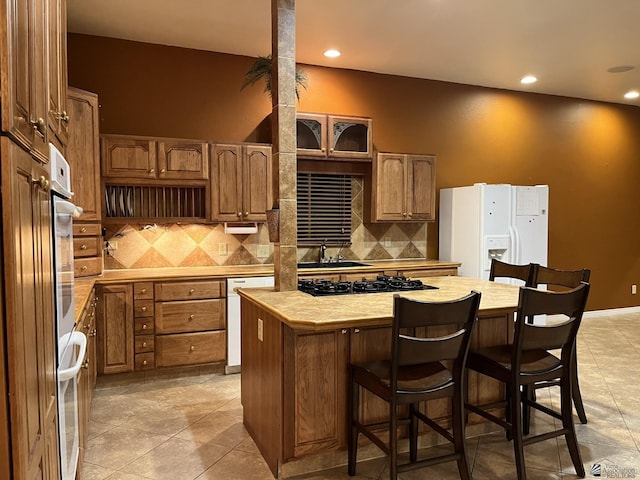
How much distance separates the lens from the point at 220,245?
Answer: 16.3 feet

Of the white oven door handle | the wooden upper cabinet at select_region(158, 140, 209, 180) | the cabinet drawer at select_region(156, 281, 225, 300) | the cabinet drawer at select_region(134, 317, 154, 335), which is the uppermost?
the wooden upper cabinet at select_region(158, 140, 209, 180)

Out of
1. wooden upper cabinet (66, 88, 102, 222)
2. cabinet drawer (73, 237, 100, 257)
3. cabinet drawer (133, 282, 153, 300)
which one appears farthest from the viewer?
cabinet drawer (133, 282, 153, 300)

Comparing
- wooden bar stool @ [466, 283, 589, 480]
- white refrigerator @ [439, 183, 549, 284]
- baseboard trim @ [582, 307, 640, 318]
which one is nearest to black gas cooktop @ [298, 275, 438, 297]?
A: wooden bar stool @ [466, 283, 589, 480]

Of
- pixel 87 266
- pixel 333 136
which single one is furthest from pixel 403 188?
pixel 87 266

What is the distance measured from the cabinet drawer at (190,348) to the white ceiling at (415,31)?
2.70 m

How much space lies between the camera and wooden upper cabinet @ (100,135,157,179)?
417cm

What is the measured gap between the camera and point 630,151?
23.3 ft

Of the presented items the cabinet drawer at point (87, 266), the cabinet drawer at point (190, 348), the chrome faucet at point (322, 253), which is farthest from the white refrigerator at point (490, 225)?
the cabinet drawer at point (87, 266)

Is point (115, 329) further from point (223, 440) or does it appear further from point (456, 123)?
point (456, 123)

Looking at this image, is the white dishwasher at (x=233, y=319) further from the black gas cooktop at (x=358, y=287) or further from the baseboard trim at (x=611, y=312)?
the baseboard trim at (x=611, y=312)

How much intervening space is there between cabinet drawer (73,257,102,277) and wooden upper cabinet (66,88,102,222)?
0.35m

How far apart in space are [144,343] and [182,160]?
5.37 feet

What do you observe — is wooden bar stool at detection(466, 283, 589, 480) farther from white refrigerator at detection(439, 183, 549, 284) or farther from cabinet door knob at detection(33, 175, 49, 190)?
white refrigerator at detection(439, 183, 549, 284)

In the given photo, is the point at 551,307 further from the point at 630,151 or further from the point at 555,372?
the point at 630,151
